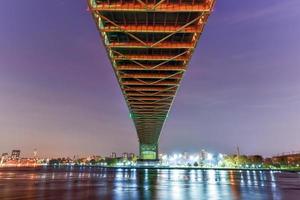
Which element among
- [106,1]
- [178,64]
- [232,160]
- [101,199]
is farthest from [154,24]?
[232,160]

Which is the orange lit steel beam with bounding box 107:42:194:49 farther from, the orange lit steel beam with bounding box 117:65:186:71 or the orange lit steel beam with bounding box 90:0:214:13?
the orange lit steel beam with bounding box 90:0:214:13

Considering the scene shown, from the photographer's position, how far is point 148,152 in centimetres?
17288

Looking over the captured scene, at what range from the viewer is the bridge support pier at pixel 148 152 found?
16975cm

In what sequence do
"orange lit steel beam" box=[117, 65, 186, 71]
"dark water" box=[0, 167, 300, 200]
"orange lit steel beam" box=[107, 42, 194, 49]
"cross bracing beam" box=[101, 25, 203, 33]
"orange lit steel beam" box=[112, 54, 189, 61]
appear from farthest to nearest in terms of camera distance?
1. "orange lit steel beam" box=[117, 65, 186, 71]
2. "orange lit steel beam" box=[112, 54, 189, 61]
3. "orange lit steel beam" box=[107, 42, 194, 49]
4. "cross bracing beam" box=[101, 25, 203, 33]
5. "dark water" box=[0, 167, 300, 200]

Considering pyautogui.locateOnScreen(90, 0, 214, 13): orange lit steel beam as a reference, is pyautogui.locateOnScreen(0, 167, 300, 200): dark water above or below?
below

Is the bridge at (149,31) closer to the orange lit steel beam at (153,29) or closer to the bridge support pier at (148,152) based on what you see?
the orange lit steel beam at (153,29)

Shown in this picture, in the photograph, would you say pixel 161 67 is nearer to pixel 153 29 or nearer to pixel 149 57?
pixel 149 57

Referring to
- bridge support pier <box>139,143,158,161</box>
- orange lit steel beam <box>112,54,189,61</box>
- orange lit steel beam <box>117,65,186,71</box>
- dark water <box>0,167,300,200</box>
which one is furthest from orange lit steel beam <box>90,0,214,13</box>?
bridge support pier <box>139,143,158,161</box>

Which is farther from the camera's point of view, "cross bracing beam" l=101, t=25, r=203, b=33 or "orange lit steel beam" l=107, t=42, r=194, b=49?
"orange lit steel beam" l=107, t=42, r=194, b=49

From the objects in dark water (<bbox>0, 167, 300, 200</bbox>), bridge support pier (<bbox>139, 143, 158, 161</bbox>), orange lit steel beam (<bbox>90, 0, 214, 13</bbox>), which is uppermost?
Answer: orange lit steel beam (<bbox>90, 0, 214, 13</bbox>)


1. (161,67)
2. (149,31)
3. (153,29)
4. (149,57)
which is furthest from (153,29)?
(161,67)

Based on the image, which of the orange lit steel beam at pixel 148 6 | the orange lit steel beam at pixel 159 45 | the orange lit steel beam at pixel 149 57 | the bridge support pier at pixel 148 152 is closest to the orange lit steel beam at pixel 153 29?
the orange lit steel beam at pixel 159 45

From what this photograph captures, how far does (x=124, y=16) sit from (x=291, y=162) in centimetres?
17749

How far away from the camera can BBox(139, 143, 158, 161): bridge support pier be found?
557 feet
